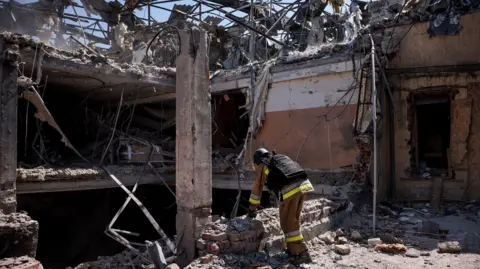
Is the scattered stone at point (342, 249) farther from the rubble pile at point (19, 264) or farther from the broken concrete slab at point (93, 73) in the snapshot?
the broken concrete slab at point (93, 73)

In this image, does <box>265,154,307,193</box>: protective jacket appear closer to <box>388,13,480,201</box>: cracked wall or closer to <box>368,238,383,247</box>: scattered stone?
<box>368,238,383,247</box>: scattered stone

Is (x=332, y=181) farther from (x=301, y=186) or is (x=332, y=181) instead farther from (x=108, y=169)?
(x=108, y=169)

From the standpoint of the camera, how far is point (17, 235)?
18.3ft

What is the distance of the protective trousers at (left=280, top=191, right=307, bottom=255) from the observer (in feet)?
14.6

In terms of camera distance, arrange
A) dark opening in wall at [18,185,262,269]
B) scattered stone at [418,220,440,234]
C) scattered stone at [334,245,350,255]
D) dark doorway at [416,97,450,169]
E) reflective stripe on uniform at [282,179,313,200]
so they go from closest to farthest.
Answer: reflective stripe on uniform at [282,179,313,200] → scattered stone at [334,245,350,255] → scattered stone at [418,220,440,234] → dark opening in wall at [18,185,262,269] → dark doorway at [416,97,450,169]

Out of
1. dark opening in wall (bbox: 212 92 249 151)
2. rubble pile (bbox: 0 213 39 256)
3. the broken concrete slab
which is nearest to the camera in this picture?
rubble pile (bbox: 0 213 39 256)

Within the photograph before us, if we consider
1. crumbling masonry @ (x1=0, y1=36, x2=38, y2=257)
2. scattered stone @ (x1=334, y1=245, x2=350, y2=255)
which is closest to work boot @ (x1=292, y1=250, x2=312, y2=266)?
scattered stone @ (x1=334, y1=245, x2=350, y2=255)

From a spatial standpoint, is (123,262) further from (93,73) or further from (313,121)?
(313,121)

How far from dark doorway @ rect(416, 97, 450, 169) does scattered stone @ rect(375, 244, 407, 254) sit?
5.29 m

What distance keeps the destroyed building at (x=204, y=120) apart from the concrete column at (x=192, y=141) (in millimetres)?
20

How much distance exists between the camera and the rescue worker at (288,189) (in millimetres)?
4461

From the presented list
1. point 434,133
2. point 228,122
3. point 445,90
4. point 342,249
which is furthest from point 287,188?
point 228,122

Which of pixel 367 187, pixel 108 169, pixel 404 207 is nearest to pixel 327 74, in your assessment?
pixel 367 187

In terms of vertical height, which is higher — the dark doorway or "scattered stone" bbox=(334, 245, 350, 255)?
the dark doorway
